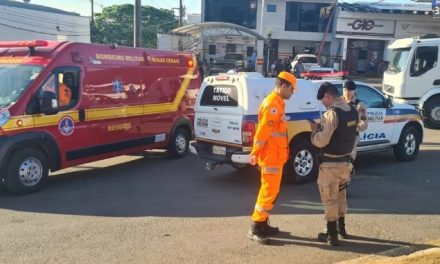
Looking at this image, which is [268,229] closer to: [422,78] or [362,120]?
[362,120]

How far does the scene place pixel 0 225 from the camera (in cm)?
621

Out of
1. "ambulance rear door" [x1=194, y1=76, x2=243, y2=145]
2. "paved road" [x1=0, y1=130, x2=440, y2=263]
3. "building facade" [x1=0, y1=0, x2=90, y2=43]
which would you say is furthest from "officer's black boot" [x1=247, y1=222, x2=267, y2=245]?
"building facade" [x1=0, y1=0, x2=90, y2=43]

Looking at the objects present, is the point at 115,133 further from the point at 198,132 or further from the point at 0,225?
the point at 0,225

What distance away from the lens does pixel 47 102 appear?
7926 mm

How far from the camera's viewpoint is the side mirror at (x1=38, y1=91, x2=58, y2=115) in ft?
25.9

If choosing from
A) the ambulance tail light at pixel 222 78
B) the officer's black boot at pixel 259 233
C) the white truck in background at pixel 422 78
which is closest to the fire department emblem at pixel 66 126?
the ambulance tail light at pixel 222 78

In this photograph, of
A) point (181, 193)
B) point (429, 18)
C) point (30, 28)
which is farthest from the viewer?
point (429, 18)

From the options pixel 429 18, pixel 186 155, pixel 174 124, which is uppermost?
pixel 429 18

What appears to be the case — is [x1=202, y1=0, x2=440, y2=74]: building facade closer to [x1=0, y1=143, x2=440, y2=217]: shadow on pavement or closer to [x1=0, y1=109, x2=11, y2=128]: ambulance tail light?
[x1=0, y1=143, x2=440, y2=217]: shadow on pavement

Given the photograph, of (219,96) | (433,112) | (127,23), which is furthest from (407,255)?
(127,23)

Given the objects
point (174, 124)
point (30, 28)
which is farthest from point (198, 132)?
point (30, 28)

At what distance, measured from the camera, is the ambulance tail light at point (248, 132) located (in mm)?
7824

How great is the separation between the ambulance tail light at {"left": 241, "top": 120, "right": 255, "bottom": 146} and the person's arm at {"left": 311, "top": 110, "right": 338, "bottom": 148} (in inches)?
104

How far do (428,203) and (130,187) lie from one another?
468 centimetres
